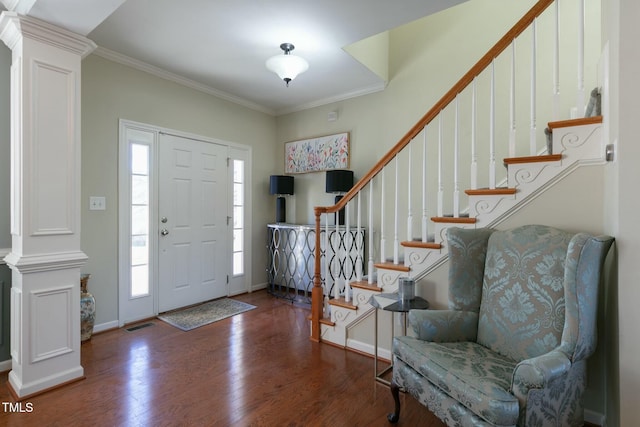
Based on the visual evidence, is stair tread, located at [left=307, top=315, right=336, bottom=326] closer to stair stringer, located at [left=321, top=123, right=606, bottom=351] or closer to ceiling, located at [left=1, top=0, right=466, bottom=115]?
stair stringer, located at [left=321, top=123, right=606, bottom=351]

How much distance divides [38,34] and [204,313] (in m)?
2.76

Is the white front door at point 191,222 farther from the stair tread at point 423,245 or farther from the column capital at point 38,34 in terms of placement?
the stair tread at point 423,245

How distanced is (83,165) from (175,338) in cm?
177

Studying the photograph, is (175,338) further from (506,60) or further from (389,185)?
(506,60)

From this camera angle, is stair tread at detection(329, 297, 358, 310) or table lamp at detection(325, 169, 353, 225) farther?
table lamp at detection(325, 169, 353, 225)

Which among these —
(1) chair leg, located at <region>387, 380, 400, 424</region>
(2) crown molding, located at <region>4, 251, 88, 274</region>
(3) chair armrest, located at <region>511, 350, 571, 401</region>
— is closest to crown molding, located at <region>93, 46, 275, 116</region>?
(2) crown molding, located at <region>4, 251, 88, 274</region>

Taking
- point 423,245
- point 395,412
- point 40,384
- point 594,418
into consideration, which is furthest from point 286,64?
point 594,418

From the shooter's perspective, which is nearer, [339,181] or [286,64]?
[286,64]

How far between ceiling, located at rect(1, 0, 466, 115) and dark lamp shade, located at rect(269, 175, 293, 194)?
116 centimetres

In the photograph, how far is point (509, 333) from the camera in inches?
65.6

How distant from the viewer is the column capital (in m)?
1.95

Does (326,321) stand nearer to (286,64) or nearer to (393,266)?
(393,266)

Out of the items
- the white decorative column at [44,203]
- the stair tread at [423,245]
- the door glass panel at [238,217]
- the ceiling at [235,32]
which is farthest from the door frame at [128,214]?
the stair tread at [423,245]

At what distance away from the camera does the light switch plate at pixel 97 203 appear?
294 centimetres
